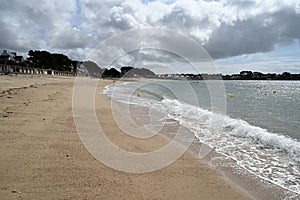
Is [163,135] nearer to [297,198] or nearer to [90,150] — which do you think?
[90,150]

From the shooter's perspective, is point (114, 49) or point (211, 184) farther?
point (114, 49)

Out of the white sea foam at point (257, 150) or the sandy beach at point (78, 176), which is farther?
the white sea foam at point (257, 150)

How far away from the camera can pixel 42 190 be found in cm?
315

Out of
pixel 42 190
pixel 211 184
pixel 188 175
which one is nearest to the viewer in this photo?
pixel 42 190

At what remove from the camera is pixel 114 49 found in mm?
7312

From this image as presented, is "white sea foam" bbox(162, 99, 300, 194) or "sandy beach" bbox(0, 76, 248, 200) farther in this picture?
"white sea foam" bbox(162, 99, 300, 194)

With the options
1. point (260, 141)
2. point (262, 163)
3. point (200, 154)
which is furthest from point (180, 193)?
point (260, 141)

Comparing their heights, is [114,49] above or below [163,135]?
above

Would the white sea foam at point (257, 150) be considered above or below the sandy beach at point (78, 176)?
below

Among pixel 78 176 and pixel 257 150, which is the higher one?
pixel 78 176

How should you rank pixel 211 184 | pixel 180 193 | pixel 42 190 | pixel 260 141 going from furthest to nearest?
pixel 260 141
pixel 211 184
pixel 180 193
pixel 42 190

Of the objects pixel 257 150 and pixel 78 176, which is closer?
pixel 78 176

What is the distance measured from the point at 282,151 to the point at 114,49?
5.69m

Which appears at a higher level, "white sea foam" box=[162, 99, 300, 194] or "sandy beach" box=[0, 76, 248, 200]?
"sandy beach" box=[0, 76, 248, 200]
